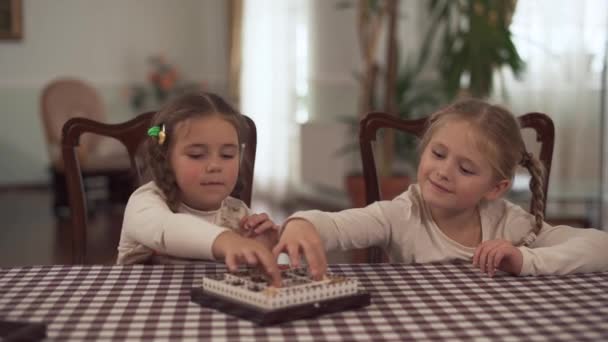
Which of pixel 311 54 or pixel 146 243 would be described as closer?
pixel 146 243

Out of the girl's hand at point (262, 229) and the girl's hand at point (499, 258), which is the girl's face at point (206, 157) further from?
the girl's hand at point (499, 258)

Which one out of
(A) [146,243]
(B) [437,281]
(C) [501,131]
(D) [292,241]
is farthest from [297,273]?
(C) [501,131]

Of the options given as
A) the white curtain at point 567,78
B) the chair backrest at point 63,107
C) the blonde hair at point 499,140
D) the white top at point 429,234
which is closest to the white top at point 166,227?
the white top at point 429,234

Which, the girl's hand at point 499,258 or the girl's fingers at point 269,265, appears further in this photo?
the girl's hand at point 499,258

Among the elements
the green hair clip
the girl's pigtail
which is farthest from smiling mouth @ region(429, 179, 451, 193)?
the green hair clip

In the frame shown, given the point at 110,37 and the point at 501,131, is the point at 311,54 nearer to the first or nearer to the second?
the point at 110,37

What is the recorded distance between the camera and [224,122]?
199cm

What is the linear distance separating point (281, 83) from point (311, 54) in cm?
58

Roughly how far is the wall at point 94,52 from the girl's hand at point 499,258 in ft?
24.9

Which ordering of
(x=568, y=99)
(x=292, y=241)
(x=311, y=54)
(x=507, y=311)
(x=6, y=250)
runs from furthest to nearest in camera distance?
(x=311, y=54), (x=568, y=99), (x=6, y=250), (x=292, y=241), (x=507, y=311)

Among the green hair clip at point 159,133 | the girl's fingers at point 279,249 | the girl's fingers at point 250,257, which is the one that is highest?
the green hair clip at point 159,133

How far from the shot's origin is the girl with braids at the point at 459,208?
1963 mm

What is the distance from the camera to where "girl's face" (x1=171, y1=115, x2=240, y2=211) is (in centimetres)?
194

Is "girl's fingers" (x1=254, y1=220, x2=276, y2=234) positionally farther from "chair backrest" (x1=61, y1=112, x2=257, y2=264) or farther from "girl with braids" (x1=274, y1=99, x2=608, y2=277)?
"chair backrest" (x1=61, y1=112, x2=257, y2=264)
